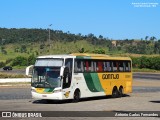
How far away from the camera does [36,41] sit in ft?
642

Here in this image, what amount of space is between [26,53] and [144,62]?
79019 millimetres

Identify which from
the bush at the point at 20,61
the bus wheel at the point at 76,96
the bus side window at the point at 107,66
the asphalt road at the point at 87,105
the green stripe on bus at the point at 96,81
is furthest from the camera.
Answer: the bush at the point at 20,61

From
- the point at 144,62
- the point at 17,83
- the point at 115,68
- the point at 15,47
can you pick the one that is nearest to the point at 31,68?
the point at 115,68

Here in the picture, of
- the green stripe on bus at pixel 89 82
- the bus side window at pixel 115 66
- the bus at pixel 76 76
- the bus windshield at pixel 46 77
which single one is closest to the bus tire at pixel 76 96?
the bus at pixel 76 76

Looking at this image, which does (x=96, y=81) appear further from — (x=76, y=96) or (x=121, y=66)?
(x=121, y=66)

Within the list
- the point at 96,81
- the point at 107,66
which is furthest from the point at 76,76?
the point at 107,66

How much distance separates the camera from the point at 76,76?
26859mm

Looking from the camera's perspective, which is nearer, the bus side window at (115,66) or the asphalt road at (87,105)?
the asphalt road at (87,105)

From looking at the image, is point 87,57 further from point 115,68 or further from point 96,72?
Answer: point 115,68

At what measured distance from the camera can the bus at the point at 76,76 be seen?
1001 inches

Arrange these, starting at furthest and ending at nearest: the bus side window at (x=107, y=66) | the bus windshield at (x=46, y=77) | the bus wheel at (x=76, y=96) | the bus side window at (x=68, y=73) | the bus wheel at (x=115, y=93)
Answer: the bus wheel at (x=115, y=93), the bus side window at (x=107, y=66), the bus wheel at (x=76, y=96), the bus side window at (x=68, y=73), the bus windshield at (x=46, y=77)

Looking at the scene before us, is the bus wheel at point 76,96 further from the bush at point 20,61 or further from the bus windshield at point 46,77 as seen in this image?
the bush at point 20,61

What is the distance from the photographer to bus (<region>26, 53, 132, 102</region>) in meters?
25.4

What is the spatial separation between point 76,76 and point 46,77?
2131mm
